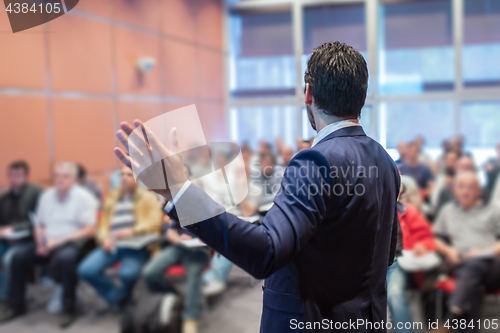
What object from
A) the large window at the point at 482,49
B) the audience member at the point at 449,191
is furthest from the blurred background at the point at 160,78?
the large window at the point at 482,49

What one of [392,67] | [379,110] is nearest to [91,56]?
[379,110]

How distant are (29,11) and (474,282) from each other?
253 centimetres

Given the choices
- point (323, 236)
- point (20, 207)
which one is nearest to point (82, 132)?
point (20, 207)

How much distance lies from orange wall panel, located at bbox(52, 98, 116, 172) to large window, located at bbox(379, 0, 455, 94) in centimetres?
295

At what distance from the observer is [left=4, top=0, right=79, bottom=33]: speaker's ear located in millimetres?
1122

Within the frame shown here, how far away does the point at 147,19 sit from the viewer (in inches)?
145

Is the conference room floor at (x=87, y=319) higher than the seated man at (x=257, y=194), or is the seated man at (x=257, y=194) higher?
the seated man at (x=257, y=194)

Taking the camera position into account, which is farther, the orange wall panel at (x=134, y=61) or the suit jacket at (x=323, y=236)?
the orange wall panel at (x=134, y=61)

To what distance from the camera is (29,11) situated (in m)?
1.18

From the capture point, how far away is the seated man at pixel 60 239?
286cm

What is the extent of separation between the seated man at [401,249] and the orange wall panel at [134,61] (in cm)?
265

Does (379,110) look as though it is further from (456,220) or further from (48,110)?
(48,110)

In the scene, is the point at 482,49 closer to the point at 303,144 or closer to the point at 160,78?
the point at 160,78

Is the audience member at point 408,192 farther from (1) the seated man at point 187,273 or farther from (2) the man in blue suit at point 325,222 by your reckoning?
(1) the seated man at point 187,273
